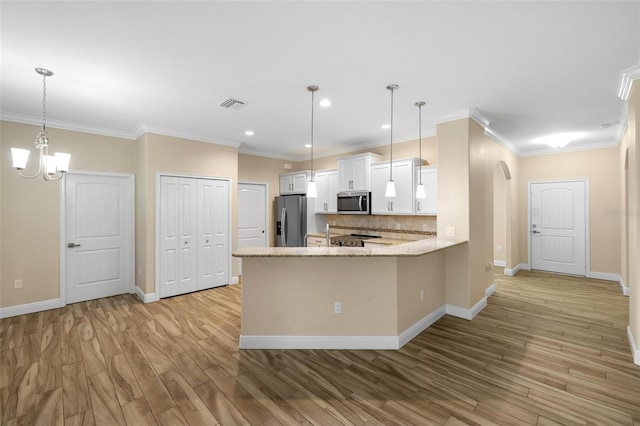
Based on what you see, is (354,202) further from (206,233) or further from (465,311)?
(206,233)

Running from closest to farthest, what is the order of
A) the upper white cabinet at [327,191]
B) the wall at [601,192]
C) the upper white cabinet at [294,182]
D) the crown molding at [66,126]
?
the crown molding at [66,126], the wall at [601,192], the upper white cabinet at [327,191], the upper white cabinet at [294,182]

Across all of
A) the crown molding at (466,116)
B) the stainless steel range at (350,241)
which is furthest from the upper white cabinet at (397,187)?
the crown molding at (466,116)

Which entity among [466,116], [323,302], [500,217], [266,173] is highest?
[466,116]

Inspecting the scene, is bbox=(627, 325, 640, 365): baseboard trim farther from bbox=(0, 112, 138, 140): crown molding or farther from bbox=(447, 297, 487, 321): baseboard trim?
bbox=(0, 112, 138, 140): crown molding

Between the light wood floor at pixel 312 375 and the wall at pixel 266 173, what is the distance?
307 cm

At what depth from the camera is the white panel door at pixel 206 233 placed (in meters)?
5.15

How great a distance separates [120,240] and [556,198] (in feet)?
27.7

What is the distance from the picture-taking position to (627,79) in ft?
9.11

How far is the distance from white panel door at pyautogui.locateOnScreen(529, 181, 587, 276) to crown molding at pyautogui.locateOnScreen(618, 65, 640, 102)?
3613 mm

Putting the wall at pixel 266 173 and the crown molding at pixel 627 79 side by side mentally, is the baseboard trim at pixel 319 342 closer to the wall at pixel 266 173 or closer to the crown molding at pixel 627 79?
the crown molding at pixel 627 79

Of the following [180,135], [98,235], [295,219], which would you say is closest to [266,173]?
[295,219]

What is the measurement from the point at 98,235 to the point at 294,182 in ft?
12.0

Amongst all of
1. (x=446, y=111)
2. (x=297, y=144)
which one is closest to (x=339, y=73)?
(x=446, y=111)

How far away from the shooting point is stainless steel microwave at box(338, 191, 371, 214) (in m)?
5.42
